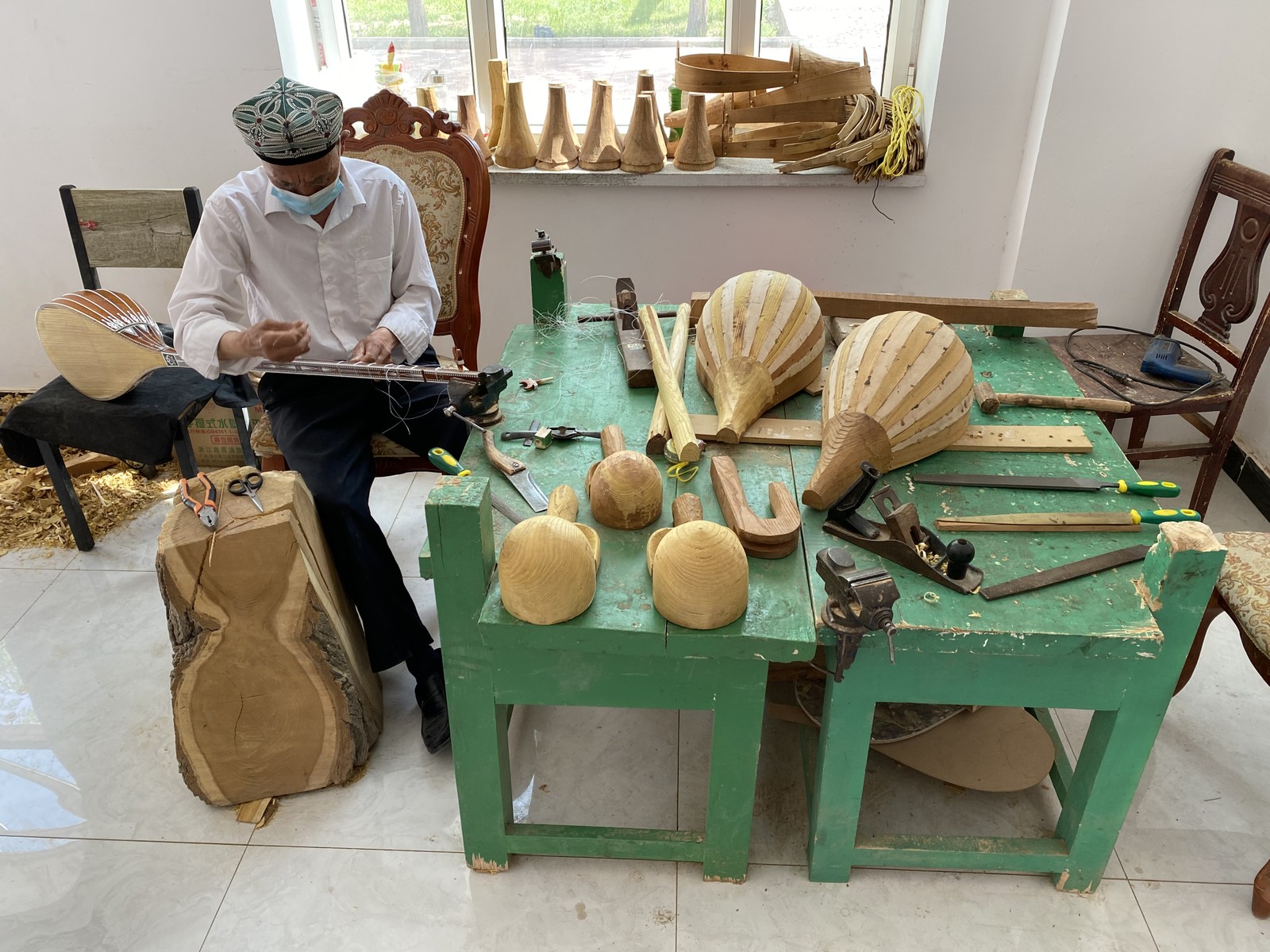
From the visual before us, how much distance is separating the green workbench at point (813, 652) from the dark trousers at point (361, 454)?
0.47m

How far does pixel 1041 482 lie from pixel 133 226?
3160 millimetres

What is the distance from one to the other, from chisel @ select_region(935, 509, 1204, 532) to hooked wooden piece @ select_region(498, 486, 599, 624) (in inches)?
32.6

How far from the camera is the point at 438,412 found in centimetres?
276

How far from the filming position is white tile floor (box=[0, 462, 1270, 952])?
82.7 inches

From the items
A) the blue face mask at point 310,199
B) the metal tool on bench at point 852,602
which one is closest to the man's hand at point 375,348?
the blue face mask at point 310,199

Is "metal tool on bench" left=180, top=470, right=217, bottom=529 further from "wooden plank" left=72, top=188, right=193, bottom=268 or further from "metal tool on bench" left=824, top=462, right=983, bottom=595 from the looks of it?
"wooden plank" left=72, top=188, right=193, bottom=268

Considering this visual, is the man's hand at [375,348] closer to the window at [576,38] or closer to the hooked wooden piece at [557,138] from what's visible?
the hooked wooden piece at [557,138]

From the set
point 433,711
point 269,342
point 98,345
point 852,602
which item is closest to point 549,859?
point 433,711

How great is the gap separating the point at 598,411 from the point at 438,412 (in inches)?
23.0

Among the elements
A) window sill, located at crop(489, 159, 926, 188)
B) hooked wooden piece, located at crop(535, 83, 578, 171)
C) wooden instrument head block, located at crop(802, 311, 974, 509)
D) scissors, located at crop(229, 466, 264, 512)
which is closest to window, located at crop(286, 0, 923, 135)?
hooked wooden piece, located at crop(535, 83, 578, 171)

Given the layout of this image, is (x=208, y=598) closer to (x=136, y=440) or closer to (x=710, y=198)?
(x=136, y=440)

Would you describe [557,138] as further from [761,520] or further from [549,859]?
[549,859]

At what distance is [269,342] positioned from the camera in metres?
2.39

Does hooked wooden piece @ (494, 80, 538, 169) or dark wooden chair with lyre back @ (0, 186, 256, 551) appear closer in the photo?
dark wooden chair with lyre back @ (0, 186, 256, 551)
